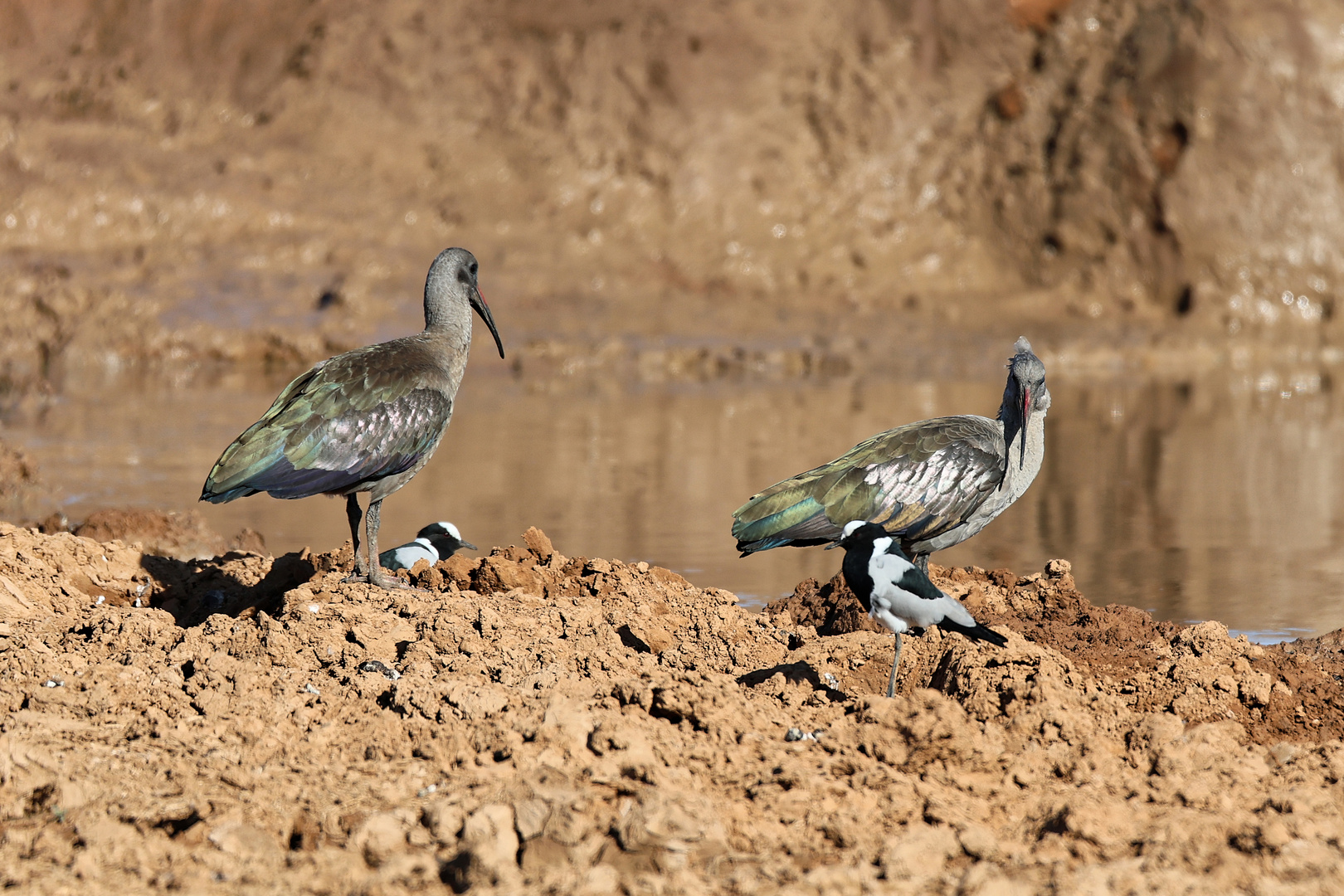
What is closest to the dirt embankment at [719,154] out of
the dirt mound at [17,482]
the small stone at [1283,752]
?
the dirt mound at [17,482]

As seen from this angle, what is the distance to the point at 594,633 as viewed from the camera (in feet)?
18.5

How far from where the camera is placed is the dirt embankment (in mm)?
17703

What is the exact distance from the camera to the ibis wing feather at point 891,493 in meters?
6.43

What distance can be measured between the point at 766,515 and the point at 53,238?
42.9 feet

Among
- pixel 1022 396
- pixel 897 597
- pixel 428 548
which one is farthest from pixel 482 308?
pixel 897 597

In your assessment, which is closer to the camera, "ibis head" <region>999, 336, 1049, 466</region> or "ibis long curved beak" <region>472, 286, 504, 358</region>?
"ibis head" <region>999, 336, 1049, 466</region>

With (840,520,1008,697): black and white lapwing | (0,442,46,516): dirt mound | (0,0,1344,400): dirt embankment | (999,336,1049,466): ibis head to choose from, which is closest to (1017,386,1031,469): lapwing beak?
(999,336,1049,466): ibis head

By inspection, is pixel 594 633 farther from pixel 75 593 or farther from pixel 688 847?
pixel 75 593

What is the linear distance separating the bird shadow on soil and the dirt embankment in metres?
10.3

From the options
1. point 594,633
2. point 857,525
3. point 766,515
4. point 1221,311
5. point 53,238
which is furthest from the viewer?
point 1221,311

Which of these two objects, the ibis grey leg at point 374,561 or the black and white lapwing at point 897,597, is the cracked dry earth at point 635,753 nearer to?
the black and white lapwing at point 897,597

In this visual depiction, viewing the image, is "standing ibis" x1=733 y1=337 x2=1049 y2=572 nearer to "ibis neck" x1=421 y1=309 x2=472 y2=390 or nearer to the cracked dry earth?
the cracked dry earth

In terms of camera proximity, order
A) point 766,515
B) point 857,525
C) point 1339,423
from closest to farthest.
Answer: point 857,525 → point 766,515 → point 1339,423

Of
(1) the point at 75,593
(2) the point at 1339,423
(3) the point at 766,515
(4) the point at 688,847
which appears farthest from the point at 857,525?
(2) the point at 1339,423
